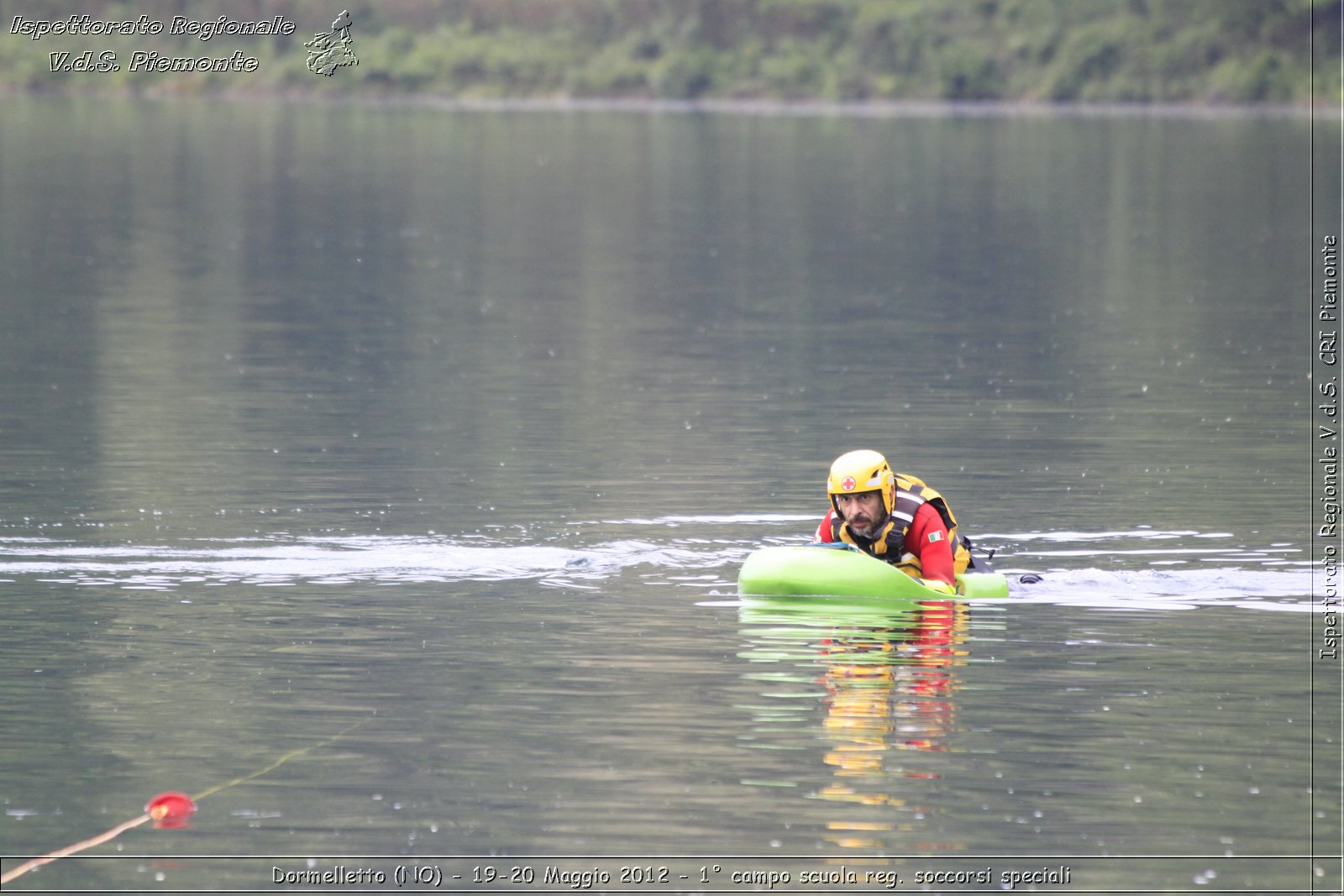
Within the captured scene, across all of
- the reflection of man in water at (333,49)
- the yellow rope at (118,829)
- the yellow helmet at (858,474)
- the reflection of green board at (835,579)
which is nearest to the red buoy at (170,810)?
the yellow rope at (118,829)

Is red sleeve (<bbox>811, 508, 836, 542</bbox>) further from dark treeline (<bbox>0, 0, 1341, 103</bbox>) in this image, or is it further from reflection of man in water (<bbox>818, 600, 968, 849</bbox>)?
dark treeline (<bbox>0, 0, 1341, 103</bbox>)

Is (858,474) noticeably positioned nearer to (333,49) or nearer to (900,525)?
(900,525)

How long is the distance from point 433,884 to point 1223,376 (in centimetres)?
1832

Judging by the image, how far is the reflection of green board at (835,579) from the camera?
1526 centimetres

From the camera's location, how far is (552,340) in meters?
30.5

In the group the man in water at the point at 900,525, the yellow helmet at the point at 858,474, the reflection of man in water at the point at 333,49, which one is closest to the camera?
the yellow helmet at the point at 858,474

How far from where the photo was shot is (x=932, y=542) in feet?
50.4

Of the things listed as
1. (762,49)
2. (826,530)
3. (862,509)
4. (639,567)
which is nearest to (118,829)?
(862,509)

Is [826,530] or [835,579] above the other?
[826,530]

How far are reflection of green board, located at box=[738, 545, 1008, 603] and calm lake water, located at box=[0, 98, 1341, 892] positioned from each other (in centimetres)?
21

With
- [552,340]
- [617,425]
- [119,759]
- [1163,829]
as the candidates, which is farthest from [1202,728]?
[552,340]

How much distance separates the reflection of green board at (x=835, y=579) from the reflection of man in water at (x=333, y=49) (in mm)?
90170

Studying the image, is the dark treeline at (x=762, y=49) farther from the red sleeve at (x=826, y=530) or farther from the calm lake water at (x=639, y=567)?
the red sleeve at (x=826, y=530)

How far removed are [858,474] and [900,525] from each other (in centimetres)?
74
